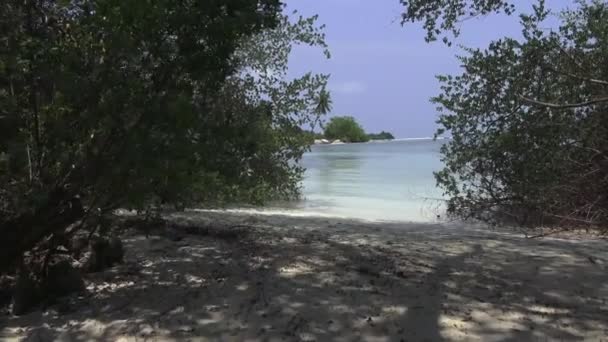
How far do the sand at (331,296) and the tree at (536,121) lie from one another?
0.96 m

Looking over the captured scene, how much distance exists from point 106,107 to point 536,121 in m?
5.95

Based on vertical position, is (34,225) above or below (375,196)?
above

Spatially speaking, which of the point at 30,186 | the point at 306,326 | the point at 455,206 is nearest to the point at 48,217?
the point at 30,186

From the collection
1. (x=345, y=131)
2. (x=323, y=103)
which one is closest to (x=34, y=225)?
(x=323, y=103)

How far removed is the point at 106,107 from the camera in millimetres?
4258

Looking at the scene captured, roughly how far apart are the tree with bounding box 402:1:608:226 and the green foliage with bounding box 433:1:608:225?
13 millimetres

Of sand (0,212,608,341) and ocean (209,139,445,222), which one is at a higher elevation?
sand (0,212,608,341)

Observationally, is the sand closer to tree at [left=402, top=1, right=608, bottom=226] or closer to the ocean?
tree at [left=402, top=1, right=608, bottom=226]

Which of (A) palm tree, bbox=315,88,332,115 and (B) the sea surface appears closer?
(A) palm tree, bbox=315,88,332,115

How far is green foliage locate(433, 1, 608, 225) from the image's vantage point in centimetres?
701

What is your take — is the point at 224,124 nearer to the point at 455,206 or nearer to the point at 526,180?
the point at 526,180

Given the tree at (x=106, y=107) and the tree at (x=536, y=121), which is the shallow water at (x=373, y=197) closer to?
the tree at (x=536, y=121)

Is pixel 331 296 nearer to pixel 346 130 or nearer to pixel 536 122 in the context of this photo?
pixel 536 122

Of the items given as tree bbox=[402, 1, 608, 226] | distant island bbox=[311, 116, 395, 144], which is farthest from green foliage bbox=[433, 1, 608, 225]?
distant island bbox=[311, 116, 395, 144]
